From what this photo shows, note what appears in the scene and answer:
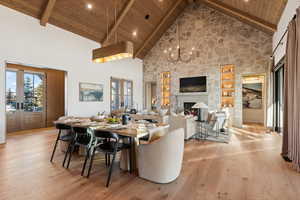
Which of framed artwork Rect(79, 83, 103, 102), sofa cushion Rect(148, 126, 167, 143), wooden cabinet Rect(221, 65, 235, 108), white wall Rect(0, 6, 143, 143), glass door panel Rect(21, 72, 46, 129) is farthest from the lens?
wooden cabinet Rect(221, 65, 235, 108)

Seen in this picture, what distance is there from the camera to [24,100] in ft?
21.3

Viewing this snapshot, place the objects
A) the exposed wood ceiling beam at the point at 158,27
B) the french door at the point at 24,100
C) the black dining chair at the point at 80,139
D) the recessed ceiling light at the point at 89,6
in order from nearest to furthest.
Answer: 1. the black dining chair at the point at 80,139
2. the recessed ceiling light at the point at 89,6
3. the french door at the point at 24,100
4. the exposed wood ceiling beam at the point at 158,27

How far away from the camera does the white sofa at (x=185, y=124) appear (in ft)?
15.6

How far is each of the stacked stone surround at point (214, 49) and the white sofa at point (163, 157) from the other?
6.05 metres

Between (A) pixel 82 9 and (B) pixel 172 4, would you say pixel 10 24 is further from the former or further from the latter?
(B) pixel 172 4

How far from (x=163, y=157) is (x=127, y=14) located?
6.46 meters

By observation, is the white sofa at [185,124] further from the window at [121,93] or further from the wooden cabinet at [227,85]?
the window at [121,93]

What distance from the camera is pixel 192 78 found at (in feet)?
27.9

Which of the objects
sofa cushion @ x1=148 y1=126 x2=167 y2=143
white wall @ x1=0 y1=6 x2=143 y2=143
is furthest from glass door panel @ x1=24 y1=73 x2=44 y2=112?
sofa cushion @ x1=148 y1=126 x2=167 y2=143

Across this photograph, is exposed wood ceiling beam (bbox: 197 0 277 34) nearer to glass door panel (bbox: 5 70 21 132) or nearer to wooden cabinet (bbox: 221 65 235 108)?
wooden cabinet (bbox: 221 65 235 108)

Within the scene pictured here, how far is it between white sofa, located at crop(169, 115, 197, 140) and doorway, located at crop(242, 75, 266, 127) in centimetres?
479

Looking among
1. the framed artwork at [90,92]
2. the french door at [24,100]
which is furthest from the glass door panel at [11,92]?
the framed artwork at [90,92]

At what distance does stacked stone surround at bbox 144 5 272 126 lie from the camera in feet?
23.1

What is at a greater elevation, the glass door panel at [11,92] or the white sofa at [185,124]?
the glass door panel at [11,92]
